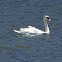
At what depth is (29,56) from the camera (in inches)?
730

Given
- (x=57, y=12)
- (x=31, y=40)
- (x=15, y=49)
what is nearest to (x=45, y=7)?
(x=57, y=12)

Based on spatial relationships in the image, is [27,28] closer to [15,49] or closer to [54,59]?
[15,49]

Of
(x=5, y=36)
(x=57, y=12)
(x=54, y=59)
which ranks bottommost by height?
(x=54, y=59)

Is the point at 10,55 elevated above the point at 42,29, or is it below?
below

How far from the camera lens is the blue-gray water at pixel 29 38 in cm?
1867

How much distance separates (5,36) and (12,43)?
154cm

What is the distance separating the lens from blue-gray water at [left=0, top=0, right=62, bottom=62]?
18.7 meters

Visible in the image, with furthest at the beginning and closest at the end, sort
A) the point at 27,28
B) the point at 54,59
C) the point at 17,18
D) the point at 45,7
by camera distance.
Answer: the point at 45,7 < the point at 17,18 < the point at 27,28 < the point at 54,59

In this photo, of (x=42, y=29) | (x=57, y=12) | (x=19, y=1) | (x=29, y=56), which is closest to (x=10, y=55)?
(x=29, y=56)

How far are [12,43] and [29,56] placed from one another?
101 inches

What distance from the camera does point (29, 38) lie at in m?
22.2

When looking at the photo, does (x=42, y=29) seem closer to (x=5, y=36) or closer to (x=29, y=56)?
(x=5, y=36)

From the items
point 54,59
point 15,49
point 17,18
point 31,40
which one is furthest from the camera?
point 17,18

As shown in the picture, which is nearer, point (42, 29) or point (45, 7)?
point (42, 29)
